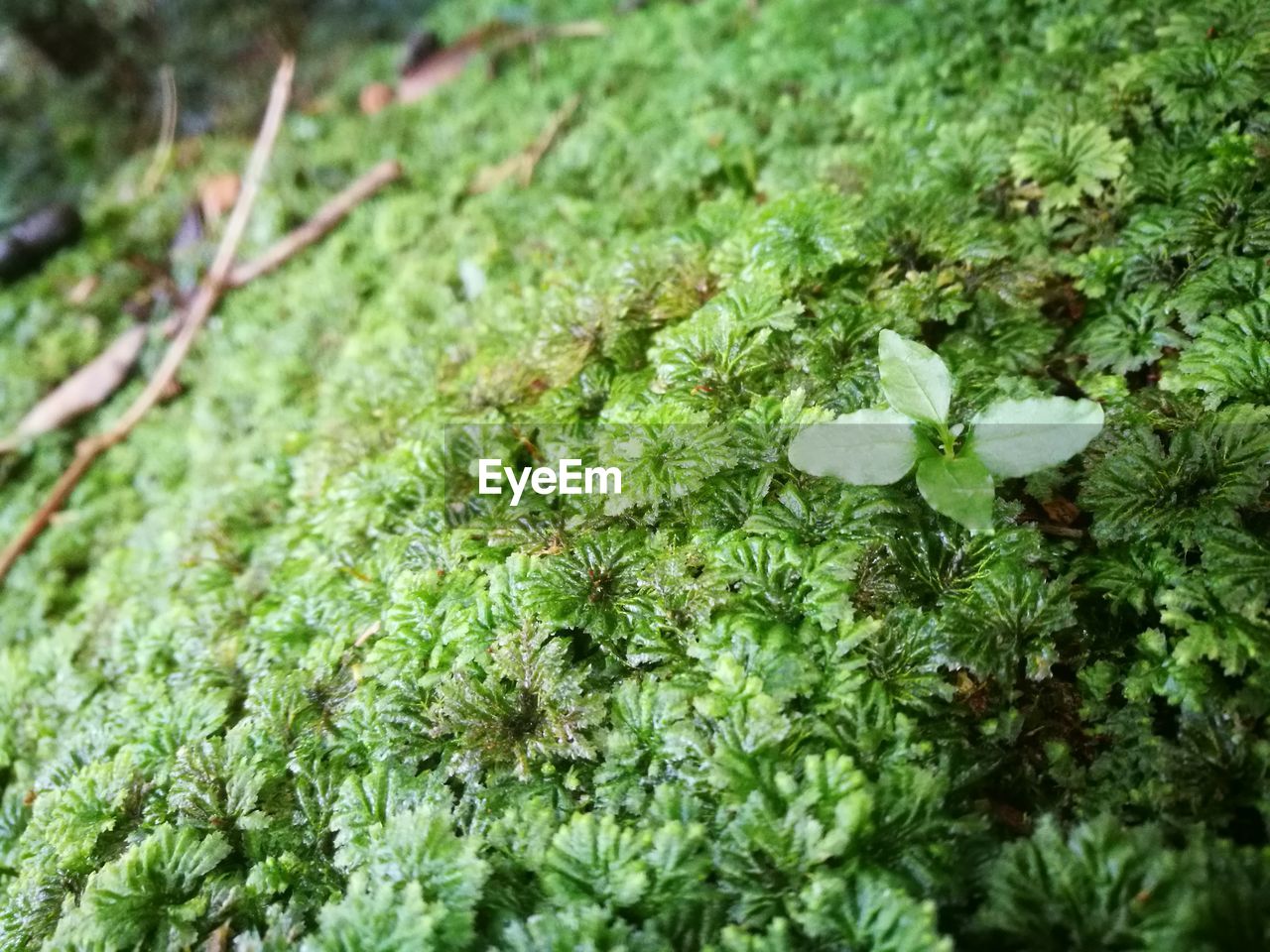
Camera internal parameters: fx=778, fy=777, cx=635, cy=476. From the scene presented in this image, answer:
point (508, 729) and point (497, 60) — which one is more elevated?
point (497, 60)

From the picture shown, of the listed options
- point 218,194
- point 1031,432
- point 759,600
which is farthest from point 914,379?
point 218,194

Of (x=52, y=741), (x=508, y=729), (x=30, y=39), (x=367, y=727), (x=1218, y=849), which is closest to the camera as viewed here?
(x=1218, y=849)

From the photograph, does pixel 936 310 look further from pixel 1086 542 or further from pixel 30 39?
pixel 30 39

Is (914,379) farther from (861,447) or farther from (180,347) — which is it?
(180,347)

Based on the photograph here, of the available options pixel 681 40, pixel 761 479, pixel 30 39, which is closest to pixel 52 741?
pixel 761 479

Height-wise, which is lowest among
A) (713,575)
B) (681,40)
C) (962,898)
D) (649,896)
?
(962,898)

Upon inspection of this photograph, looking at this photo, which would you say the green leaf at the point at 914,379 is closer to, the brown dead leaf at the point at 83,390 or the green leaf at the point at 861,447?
the green leaf at the point at 861,447

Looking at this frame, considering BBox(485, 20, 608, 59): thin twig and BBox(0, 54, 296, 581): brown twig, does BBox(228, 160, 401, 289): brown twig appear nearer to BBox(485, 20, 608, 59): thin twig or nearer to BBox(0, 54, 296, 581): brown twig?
BBox(0, 54, 296, 581): brown twig

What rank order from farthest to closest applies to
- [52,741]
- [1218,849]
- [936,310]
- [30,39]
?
[30,39]
[52,741]
[936,310]
[1218,849]
